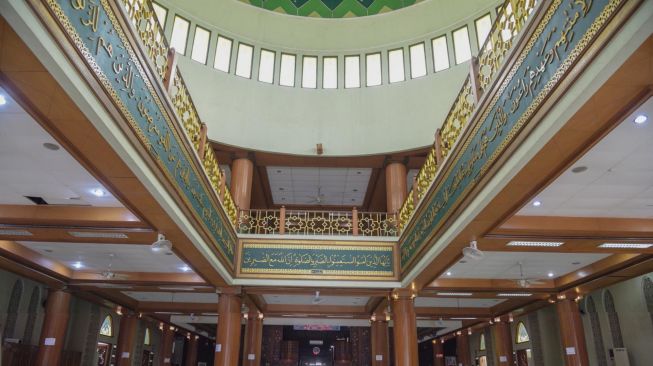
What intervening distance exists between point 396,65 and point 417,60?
595mm

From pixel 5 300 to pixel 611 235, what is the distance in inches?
476

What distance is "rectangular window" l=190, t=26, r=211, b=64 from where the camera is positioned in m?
12.9

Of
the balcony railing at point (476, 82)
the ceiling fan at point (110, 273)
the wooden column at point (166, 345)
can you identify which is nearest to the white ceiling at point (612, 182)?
the balcony railing at point (476, 82)

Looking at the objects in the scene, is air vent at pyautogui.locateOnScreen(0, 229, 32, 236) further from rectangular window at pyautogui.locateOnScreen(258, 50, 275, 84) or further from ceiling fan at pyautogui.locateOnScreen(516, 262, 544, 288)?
ceiling fan at pyautogui.locateOnScreen(516, 262, 544, 288)

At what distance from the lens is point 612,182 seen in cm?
539

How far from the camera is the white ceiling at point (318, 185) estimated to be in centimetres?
1407

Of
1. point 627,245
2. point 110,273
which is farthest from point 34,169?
point 627,245

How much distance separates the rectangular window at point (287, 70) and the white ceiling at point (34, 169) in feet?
26.3

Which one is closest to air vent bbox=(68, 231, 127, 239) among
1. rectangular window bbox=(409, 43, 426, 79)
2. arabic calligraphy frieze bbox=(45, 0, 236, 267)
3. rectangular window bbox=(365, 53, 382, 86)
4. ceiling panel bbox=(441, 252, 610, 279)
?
arabic calligraphy frieze bbox=(45, 0, 236, 267)

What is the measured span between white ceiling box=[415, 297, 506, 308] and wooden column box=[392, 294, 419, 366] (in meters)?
3.11

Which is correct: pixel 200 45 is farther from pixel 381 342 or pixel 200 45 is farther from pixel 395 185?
pixel 381 342

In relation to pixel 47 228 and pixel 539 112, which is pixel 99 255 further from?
pixel 539 112

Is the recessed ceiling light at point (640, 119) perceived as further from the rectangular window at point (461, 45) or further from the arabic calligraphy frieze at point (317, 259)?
the rectangular window at point (461, 45)

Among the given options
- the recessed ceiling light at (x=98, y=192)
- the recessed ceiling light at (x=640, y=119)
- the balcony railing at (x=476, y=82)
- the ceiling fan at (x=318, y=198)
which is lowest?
the recessed ceiling light at (x=640, y=119)
